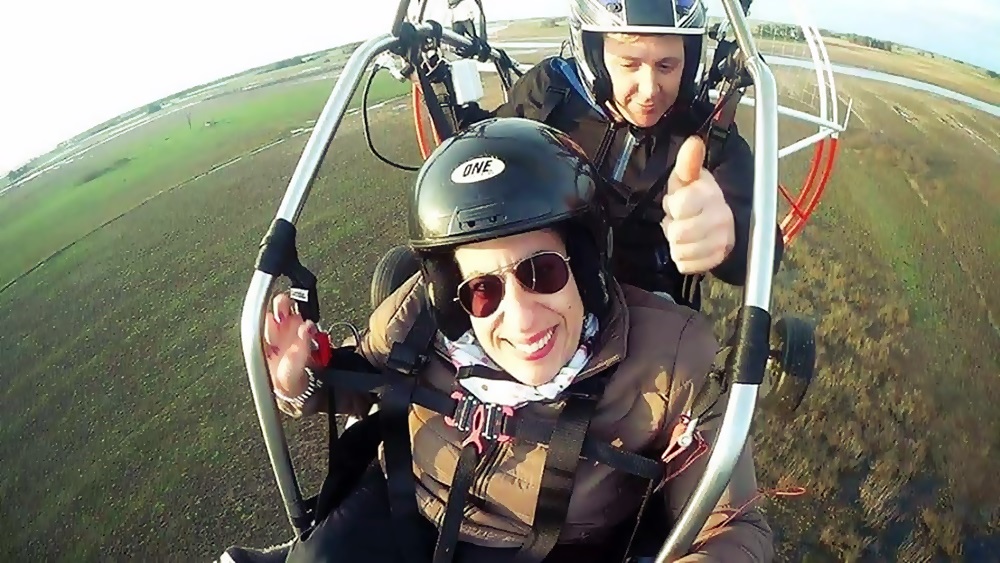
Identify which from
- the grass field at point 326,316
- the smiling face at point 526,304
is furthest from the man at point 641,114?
the grass field at point 326,316

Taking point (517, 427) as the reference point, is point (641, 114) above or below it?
above

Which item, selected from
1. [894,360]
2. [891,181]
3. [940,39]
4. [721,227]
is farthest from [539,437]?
[940,39]

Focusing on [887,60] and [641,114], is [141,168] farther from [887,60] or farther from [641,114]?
[887,60]

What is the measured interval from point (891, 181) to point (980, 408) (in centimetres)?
157

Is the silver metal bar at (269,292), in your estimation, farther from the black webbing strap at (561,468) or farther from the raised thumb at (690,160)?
the raised thumb at (690,160)

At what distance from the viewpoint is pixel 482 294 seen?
5.16 feet

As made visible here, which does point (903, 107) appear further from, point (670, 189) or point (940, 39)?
point (670, 189)

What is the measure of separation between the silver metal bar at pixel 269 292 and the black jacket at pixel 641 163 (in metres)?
0.61

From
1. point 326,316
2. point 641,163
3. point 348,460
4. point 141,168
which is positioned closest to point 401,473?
point 348,460

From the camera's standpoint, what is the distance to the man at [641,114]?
193 centimetres

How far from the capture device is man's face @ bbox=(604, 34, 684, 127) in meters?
1.99

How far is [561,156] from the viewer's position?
1.66m

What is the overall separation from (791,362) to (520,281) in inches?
20.2

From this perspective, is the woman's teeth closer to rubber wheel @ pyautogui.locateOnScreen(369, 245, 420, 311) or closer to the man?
the man
